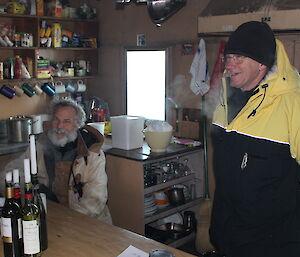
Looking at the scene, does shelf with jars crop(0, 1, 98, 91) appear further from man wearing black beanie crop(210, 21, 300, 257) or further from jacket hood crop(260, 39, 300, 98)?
jacket hood crop(260, 39, 300, 98)

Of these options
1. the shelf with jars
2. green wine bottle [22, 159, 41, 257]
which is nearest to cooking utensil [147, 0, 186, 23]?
the shelf with jars

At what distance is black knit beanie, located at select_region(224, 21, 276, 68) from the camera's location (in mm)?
2074

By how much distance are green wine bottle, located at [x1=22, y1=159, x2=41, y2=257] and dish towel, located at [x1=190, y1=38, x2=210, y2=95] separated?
2.34 meters

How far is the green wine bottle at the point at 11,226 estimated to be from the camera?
168 centimetres

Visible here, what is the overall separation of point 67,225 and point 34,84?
272 cm

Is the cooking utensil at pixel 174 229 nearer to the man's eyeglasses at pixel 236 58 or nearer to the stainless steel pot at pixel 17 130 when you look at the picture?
the stainless steel pot at pixel 17 130

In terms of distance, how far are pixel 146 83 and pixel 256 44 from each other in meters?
2.39

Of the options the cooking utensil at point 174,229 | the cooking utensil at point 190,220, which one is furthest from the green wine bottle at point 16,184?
the cooking utensil at point 190,220

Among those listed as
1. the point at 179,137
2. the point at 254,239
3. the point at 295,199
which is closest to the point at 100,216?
the point at 254,239

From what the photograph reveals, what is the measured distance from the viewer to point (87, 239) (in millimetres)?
1936

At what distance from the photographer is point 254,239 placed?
83.8 inches

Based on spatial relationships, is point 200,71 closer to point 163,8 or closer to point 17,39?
point 163,8

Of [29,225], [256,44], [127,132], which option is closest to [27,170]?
[29,225]

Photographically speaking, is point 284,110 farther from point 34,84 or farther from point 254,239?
point 34,84
